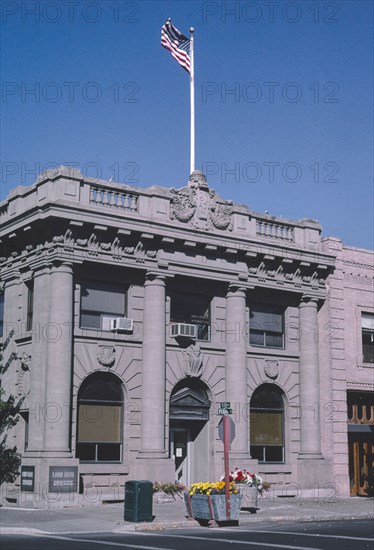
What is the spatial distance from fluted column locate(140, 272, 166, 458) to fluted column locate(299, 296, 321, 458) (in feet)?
23.2

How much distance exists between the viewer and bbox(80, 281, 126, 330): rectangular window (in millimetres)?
30547

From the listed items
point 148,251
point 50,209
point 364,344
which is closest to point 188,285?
point 148,251

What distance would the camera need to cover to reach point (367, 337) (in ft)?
125

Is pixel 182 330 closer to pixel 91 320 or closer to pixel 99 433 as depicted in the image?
pixel 91 320

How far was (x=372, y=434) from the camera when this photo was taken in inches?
1464

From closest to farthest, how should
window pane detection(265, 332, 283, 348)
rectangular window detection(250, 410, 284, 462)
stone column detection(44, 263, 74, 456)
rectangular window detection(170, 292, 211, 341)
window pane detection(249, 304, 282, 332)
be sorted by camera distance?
stone column detection(44, 263, 74, 456), rectangular window detection(170, 292, 211, 341), rectangular window detection(250, 410, 284, 462), window pane detection(249, 304, 282, 332), window pane detection(265, 332, 283, 348)

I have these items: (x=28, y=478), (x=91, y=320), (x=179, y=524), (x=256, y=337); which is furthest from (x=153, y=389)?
(x=179, y=524)

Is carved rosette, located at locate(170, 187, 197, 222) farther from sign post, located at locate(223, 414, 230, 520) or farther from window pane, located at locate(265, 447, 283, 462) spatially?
sign post, located at locate(223, 414, 230, 520)

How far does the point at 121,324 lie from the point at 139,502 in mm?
8805

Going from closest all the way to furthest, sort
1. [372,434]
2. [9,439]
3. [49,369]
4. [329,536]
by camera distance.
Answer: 1. [329,536]
2. [49,369]
3. [9,439]
4. [372,434]

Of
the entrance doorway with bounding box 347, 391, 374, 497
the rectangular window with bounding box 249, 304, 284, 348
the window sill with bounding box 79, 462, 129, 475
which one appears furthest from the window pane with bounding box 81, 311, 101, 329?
the entrance doorway with bounding box 347, 391, 374, 497

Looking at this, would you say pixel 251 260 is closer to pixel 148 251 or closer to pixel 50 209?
pixel 148 251

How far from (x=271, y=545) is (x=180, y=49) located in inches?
906

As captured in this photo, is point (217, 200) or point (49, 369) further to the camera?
point (217, 200)
